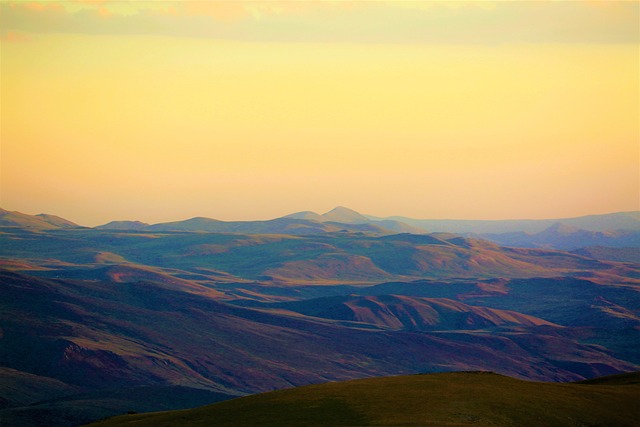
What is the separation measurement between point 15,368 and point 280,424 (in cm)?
11312

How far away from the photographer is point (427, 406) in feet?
171

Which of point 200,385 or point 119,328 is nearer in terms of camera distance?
point 200,385

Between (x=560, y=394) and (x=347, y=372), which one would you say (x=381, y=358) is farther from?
(x=560, y=394)

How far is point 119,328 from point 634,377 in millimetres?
130326

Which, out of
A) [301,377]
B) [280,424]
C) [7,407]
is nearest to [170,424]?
[280,424]

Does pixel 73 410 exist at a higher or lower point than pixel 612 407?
lower

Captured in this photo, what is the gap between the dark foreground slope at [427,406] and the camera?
5075cm

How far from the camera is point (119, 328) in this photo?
18888cm

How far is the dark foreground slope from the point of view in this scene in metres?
50.8

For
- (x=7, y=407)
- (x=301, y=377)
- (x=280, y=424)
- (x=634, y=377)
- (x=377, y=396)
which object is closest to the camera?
(x=280, y=424)

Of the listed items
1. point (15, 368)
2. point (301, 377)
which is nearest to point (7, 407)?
point (15, 368)

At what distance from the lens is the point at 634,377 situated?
74.6 metres

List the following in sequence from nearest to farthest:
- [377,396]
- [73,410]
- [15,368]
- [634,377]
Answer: [377,396], [634,377], [73,410], [15,368]

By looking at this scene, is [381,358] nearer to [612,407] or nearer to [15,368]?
[15,368]
